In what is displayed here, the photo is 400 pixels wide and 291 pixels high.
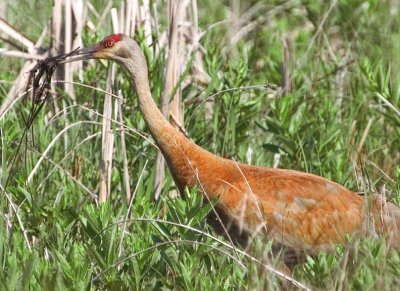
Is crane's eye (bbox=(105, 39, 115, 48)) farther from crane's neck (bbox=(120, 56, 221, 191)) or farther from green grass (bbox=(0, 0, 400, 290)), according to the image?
green grass (bbox=(0, 0, 400, 290))

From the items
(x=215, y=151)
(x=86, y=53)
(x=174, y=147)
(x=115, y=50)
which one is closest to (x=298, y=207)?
(x=174, y=147)

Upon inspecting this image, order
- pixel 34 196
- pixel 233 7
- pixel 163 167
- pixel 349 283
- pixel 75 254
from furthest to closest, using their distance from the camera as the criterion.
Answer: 1. pixel 233 7
2. pixel 163 167
3. pixel 34 196
4. pixel 75 254
5. pixel 349 283

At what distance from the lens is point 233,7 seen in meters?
9.40

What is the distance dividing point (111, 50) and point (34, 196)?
90cm

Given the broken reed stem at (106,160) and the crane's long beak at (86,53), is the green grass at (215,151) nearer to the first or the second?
the broken reed stem at (106,160)

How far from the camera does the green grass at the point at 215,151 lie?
4.61 meters

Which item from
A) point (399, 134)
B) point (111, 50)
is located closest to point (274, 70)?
point (399, 134)

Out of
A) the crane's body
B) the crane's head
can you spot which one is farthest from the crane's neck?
the crane's head

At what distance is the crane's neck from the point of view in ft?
18.7

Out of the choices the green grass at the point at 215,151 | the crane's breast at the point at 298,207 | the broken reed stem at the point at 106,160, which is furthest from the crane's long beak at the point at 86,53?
the crane's breast at the point at 298,207

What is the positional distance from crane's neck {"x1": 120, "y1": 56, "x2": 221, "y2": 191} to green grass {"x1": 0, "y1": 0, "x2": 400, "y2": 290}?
0.58 feet

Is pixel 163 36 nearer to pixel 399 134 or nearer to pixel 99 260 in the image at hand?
pixel 399 134

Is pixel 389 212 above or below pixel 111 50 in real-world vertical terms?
below

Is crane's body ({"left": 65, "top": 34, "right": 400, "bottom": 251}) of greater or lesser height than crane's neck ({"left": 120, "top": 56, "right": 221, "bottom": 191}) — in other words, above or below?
below
